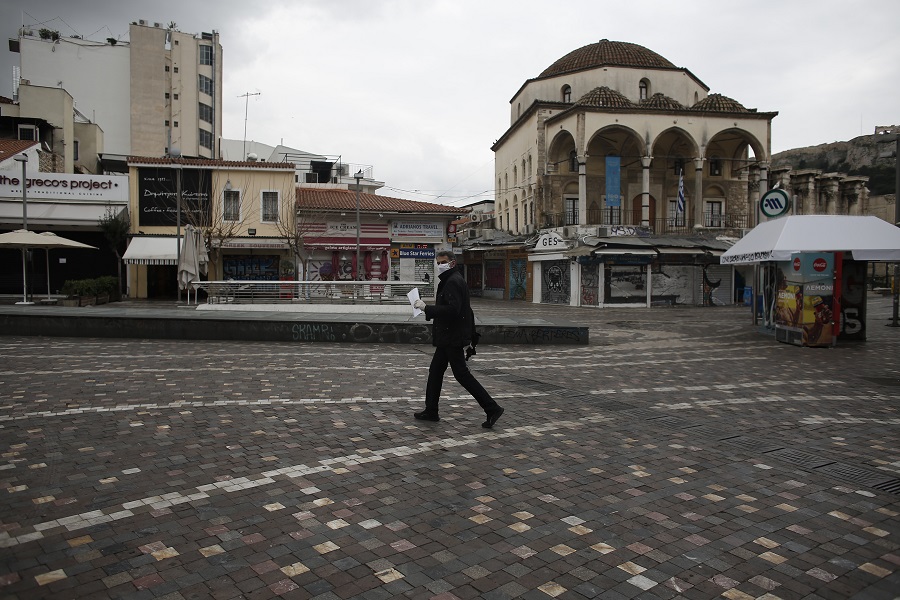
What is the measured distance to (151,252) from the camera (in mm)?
28250

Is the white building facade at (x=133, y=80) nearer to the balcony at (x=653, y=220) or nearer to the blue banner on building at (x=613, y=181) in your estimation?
the balcony at (x=653, y=220)

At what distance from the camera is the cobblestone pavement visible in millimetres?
3377

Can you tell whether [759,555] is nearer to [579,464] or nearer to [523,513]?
[523,513]

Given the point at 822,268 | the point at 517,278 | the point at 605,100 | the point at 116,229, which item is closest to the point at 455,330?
the point at 822,268

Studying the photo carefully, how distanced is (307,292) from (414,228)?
16.0 meters

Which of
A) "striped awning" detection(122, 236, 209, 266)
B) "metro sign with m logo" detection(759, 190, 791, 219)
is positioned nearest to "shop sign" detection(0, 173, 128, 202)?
"striped awning" detection(122, 236, 209, 266)

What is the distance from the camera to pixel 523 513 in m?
4.27

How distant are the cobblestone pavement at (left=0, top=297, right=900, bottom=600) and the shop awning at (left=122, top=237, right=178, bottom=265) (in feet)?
64.9

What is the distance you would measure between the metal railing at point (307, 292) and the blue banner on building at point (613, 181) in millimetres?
18318

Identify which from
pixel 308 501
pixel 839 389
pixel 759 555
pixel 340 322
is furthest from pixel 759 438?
pixel 340 322

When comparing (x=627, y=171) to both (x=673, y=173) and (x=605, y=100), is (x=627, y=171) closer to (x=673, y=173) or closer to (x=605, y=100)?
(x=673, y=173)

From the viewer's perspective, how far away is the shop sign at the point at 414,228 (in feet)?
115

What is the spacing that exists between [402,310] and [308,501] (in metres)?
14.8

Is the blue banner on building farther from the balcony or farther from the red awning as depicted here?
the red awning
